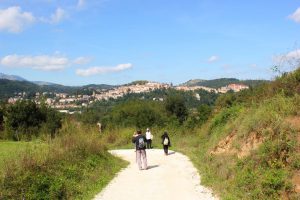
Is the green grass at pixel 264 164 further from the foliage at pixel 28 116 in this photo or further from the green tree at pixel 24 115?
the green tree at pixel 24 115

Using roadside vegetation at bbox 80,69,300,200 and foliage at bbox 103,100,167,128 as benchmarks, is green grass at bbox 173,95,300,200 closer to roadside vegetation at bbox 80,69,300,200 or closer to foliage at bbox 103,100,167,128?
roadside vegetation at bbox 80,69,300,200

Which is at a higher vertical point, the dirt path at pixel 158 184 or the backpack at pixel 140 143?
the backpack at pixel 140 143

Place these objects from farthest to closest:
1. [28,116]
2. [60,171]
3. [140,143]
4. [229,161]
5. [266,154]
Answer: [28,116] → [140,143] → [229,161] → [60,171] → [266,154]

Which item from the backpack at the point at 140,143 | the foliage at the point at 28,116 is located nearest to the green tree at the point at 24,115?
the foliage at the point at 28,116

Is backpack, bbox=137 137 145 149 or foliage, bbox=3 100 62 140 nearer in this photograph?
backpack, bbox=137 137 145 149

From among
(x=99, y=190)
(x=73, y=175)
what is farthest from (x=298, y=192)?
(x=73, y=175)

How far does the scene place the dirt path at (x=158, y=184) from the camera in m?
13.4

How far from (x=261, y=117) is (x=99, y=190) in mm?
6221

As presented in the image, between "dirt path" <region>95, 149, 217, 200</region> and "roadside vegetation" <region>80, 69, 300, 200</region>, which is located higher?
"roadside vegetation" <region>80, 69, 300, 200</region>

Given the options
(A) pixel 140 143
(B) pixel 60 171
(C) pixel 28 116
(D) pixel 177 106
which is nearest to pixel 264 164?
(B) pixel 60 171

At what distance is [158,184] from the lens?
50.9 feet

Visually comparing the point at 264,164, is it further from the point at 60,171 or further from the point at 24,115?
the point at 24,115

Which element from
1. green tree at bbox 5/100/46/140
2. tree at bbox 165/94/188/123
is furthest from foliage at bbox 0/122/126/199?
tree at bbox 165/94/188/123

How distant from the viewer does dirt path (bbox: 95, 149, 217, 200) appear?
1335cm
